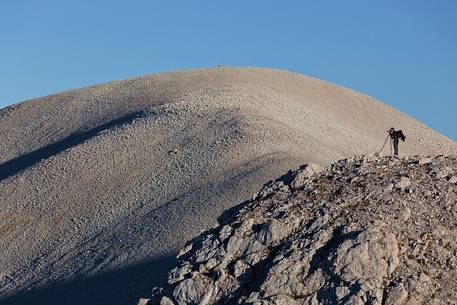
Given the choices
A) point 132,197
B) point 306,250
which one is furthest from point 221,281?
point 132,197

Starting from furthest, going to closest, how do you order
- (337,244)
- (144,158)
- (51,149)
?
(51,149) < (144,158) < (337,244)

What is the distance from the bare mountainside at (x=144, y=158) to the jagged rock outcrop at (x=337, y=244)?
242 inches

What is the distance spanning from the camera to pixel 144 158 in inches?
1344

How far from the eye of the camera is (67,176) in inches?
1352

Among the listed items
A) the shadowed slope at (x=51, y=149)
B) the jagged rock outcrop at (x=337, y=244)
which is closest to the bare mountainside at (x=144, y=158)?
the shadowed slope at (x=51, y=149)

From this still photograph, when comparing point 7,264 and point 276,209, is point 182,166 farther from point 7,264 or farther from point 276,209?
point 276,209

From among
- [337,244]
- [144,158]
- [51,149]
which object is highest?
[51,149]

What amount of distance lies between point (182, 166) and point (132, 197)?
82.1 inches

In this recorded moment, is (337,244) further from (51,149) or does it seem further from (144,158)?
(51,149)

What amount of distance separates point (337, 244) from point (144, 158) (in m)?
22.2

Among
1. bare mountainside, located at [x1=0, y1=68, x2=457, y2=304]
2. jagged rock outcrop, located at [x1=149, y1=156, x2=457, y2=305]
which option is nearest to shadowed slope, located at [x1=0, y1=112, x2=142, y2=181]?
bare mountainside, located at [x1=0, y1=68, x2=457, y2=304]

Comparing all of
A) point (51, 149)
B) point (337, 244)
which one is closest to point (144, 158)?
point (51, 149)

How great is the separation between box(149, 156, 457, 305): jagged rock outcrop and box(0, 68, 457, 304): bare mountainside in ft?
20.2

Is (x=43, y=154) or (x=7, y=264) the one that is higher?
(x=43, y=154)
